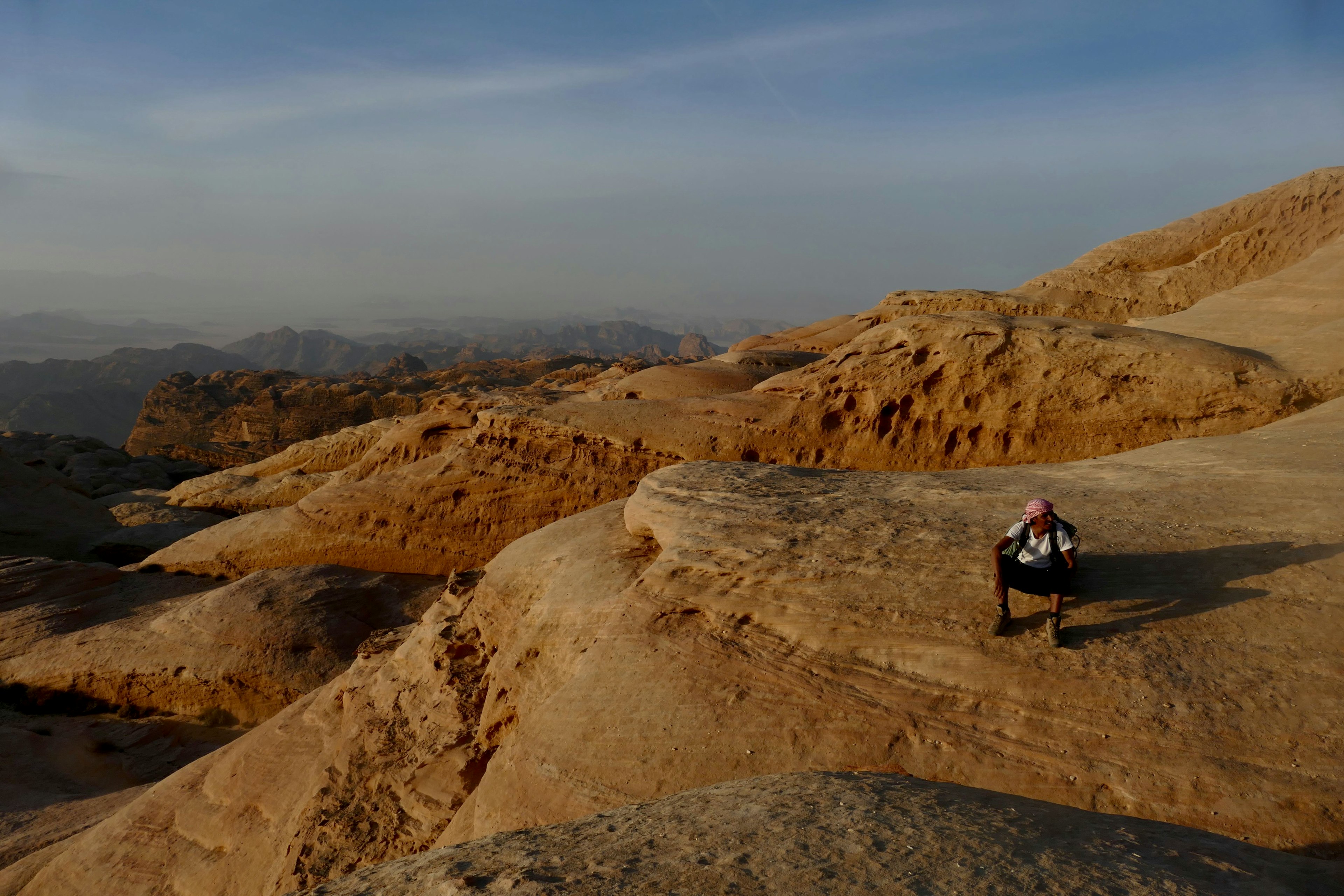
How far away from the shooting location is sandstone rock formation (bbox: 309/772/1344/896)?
2391mm

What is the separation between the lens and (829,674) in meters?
4.18

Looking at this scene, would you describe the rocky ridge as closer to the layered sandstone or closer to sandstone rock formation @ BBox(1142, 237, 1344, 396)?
the layered sandstone

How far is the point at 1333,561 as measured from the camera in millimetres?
4062

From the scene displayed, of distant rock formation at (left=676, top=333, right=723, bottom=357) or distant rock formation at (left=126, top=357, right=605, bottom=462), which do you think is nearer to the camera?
distant rock formation at (left=126, top=357, right=605, bottom=462)

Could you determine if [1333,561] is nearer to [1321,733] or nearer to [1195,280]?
[1321,733]


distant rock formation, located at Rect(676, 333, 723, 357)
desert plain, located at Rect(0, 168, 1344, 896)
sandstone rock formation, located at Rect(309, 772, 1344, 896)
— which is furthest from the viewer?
distant rock formation, located at Rect(676, 333, 723, 357)

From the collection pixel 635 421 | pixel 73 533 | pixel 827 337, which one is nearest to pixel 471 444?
pixel 635 421

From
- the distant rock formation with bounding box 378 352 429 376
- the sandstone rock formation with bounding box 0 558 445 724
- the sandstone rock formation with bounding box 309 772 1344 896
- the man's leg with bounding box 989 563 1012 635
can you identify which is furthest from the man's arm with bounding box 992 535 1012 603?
the distant rock formation with bounding box 378 352 429 376

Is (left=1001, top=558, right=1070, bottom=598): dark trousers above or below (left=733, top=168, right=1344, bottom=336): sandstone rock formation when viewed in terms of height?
below

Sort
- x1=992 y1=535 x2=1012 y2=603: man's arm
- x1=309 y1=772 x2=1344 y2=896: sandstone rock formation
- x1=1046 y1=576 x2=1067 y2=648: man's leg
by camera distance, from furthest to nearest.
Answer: x1=992 y1=535 x2=1012 y2=603: man's arm
x1=1046 y1=576 x2=1067 y2=648: man's leg
x1=309 y1=772 x2=1344 y2=896: sandstone rock formation

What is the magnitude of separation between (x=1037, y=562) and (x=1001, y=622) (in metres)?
0.39

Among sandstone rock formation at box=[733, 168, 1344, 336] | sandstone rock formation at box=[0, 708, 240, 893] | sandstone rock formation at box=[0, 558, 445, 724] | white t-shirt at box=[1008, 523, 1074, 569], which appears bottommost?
Result: sandstone rock formation at box=[0, 708, 240, 893]

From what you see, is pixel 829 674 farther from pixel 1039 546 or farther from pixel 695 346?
pixel 695 346

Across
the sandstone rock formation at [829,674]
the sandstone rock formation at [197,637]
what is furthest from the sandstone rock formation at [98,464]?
the sandstone rock formation at [829,674]
